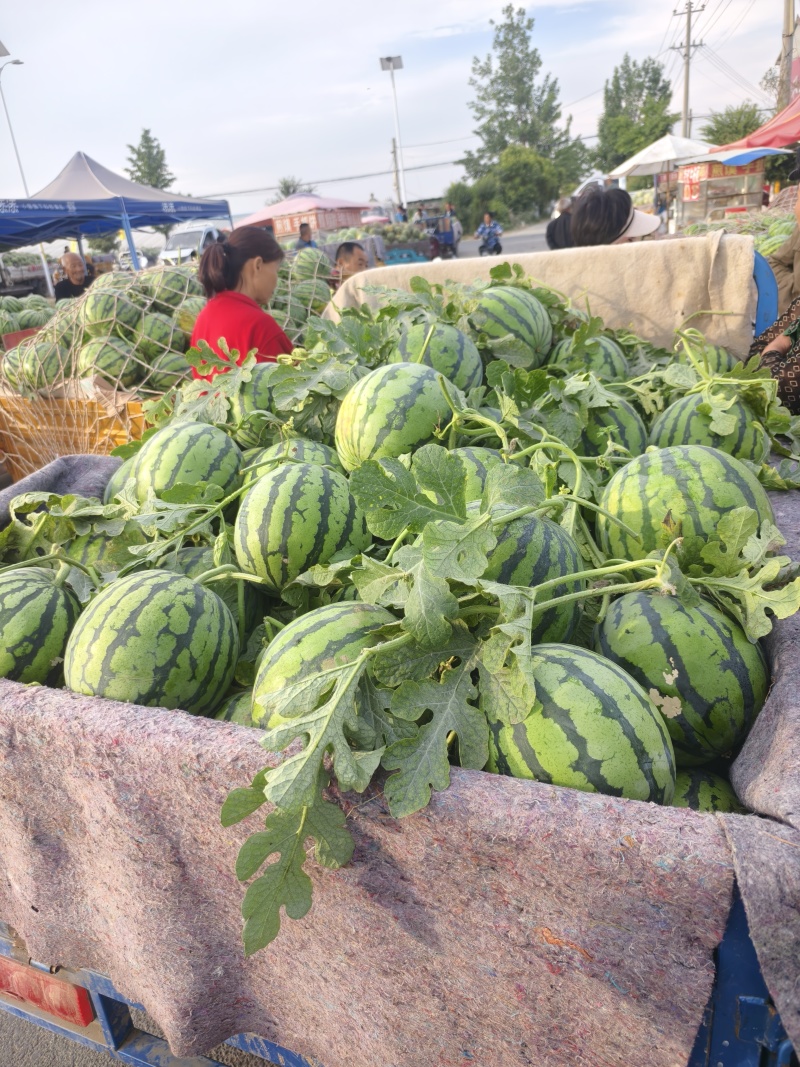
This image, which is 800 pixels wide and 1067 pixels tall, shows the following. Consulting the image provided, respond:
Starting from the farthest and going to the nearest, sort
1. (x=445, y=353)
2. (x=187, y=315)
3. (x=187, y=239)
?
(x=187, y=239) < (x=187, y=315) < (x=445, y=353)

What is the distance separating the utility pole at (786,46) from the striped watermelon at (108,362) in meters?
31.1

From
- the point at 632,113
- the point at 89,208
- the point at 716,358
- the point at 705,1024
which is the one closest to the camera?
the point at 705,1024

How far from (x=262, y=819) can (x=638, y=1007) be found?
56 cm

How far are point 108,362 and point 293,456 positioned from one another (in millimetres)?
3602

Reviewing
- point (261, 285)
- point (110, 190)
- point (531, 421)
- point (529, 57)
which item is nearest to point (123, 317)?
point (261, 285)

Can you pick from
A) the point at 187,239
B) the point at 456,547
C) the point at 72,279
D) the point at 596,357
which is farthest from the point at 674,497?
the point at 187,239

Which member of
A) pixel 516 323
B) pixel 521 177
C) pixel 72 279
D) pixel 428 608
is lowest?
pixel 428 608

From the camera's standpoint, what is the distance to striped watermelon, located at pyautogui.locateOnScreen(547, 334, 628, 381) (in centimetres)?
235

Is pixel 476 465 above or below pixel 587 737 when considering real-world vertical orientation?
above

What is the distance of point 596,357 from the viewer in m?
2.41

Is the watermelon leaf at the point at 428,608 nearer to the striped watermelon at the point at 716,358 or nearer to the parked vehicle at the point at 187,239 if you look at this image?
the striped watermelon at the point at 716,358

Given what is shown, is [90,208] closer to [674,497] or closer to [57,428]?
[57,428]

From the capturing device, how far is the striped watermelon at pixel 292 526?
60.1 inches

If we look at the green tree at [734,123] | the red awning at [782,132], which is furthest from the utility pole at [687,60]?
the red awning at [782,132]
